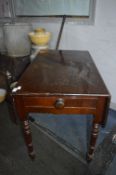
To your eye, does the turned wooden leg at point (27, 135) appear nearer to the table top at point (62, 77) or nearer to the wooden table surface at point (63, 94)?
the wooden table surface at point (63, 94)

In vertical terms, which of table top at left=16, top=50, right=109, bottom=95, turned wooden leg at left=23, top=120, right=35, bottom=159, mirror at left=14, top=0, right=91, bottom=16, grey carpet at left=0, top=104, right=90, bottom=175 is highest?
mirror at left=14, top=0, right=91, bottom=16

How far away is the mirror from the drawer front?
1013 millimetres

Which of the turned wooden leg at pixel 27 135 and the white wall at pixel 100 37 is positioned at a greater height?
the white wall at pixel 100 37

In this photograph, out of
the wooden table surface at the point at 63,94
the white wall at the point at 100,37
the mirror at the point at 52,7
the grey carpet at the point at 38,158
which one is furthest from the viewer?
the mirror at the point at 52,7

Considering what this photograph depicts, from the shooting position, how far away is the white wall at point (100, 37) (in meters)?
1.34

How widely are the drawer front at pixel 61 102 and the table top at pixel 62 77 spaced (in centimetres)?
4

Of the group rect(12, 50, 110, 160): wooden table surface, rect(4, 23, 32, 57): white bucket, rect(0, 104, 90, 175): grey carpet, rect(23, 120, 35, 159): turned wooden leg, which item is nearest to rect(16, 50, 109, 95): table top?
rect(12, 50, 110, 160): wooden table surface

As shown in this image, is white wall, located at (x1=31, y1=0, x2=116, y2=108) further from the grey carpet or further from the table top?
the grey carpet

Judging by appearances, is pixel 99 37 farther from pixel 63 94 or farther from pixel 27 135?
pixel 27 135

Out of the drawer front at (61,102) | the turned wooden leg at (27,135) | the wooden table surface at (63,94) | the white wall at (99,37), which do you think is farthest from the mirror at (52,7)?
the turned wooden leg at (27,135)

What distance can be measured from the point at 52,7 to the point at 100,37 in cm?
57

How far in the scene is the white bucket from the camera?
1543 millimetres

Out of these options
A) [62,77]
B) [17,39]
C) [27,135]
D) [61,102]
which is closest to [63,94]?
[61,102]

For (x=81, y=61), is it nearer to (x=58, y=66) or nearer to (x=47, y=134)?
(x=58, y=66)
